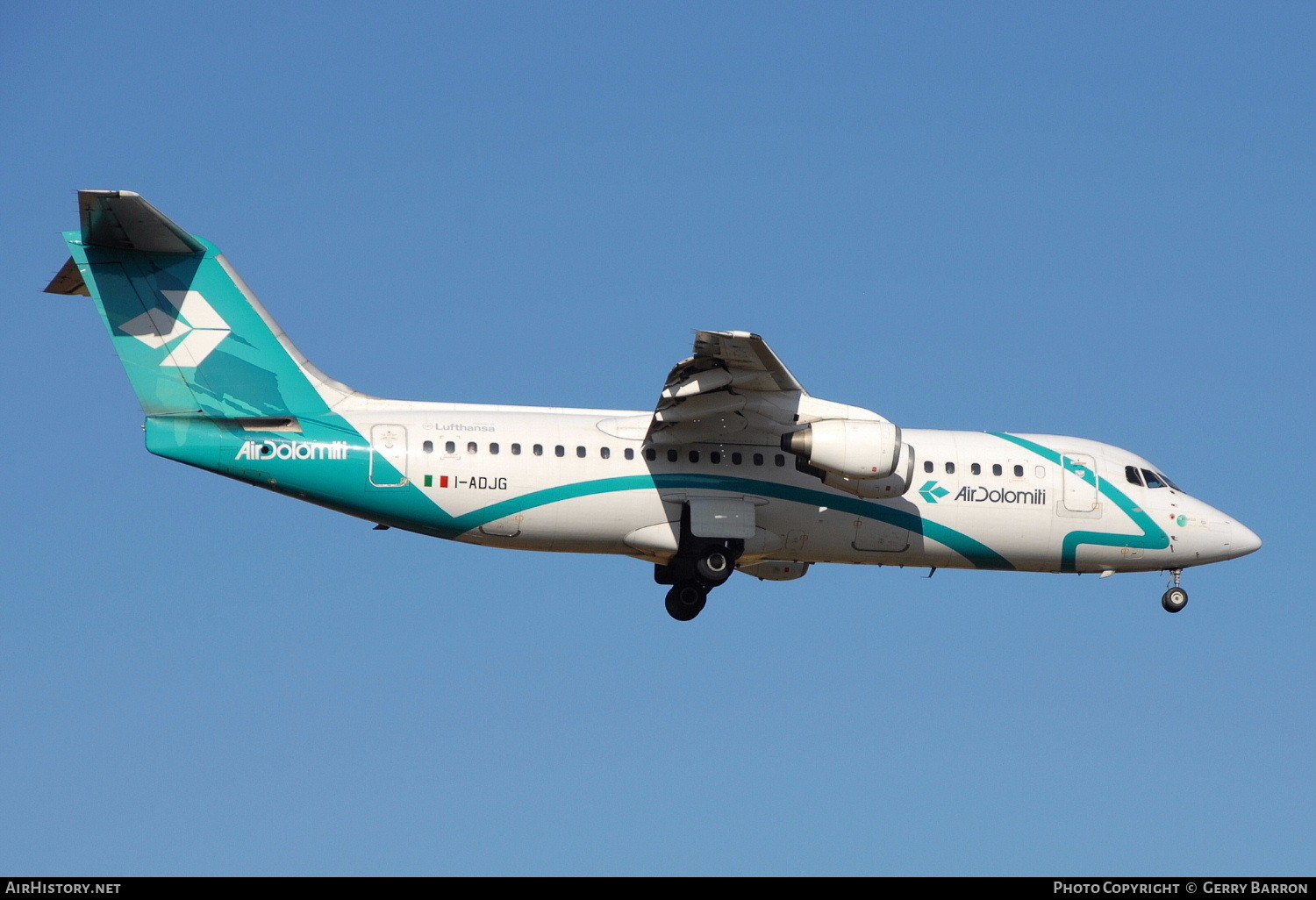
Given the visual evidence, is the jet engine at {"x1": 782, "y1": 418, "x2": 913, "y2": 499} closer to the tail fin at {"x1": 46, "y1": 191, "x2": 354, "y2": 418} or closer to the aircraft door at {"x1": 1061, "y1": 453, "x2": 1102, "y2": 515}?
the aircraft door at {"x1": 1061, "y1": 453, "x2": 1102, "y2": 515}

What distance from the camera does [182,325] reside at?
21984mm

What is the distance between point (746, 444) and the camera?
907 inches

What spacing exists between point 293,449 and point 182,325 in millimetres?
2380

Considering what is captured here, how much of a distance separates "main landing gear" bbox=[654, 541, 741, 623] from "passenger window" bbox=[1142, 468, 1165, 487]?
276 inches

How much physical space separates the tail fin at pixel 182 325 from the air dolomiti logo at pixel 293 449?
0.45 metres

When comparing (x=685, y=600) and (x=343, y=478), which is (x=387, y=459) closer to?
(x=343, y=478)

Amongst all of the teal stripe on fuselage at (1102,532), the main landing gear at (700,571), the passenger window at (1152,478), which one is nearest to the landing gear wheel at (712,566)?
the main landing gear at (700,571)

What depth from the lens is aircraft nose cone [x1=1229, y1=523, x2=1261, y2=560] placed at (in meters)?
25.2

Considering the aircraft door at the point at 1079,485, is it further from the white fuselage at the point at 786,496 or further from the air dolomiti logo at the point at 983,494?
the air dolomiti logo at the point at 983,494

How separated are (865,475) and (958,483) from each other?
9.56ft

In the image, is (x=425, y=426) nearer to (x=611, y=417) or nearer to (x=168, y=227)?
(x=611, y=417)
